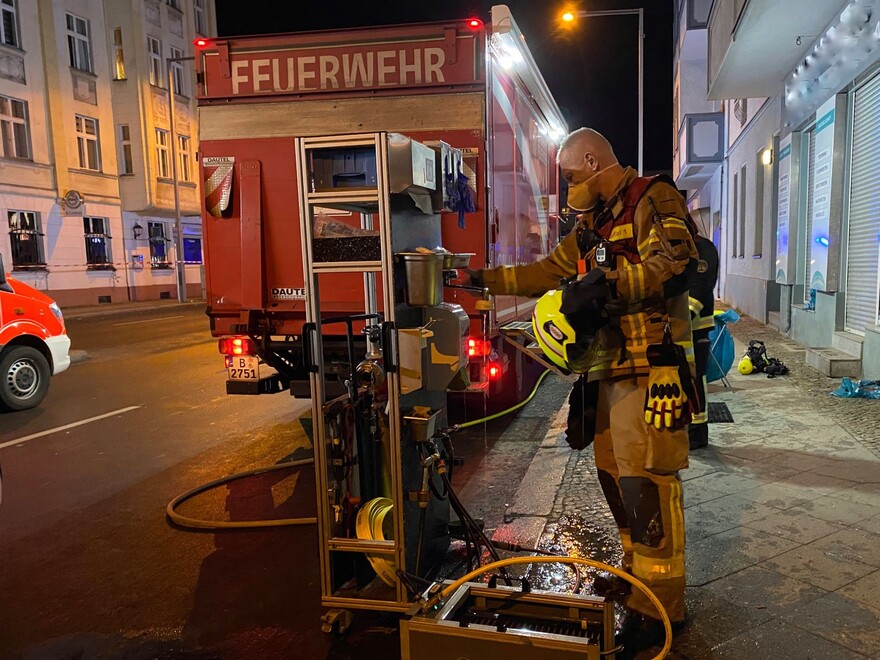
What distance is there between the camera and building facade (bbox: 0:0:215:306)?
2292cm

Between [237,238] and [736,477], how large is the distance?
4.44 metres

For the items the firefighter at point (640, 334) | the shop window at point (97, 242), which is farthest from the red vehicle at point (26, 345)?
the shop window at point (97, 242)

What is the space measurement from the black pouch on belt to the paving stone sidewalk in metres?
0.75

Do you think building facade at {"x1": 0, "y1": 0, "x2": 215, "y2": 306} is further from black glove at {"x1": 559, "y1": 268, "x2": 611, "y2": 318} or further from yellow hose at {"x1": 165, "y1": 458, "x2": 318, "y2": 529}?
black glove at {"x1": 559, "y1": 268, "x2": 611, "y2": 318}

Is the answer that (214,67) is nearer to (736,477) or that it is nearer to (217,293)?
(217,293)

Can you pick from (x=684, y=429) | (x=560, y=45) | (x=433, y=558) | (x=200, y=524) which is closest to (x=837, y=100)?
(x=684, y=429)

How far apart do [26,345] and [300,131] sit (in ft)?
16.3

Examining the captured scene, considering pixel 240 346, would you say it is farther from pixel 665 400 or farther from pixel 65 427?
pixel 665 400

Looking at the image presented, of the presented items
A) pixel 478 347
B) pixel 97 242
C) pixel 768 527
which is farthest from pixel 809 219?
pixel 97 242

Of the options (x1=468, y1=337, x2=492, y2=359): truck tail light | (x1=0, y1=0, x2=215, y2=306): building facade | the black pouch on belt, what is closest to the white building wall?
(x1=468, y1=337, x2=492, y2=359): truck tail light

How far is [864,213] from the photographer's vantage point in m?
8.23

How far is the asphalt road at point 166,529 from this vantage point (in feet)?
10.5

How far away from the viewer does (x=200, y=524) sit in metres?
4.47

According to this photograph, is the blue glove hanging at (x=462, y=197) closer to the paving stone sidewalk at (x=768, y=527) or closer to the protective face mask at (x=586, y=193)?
Result: the protective face mask at (x=586, y=193)
